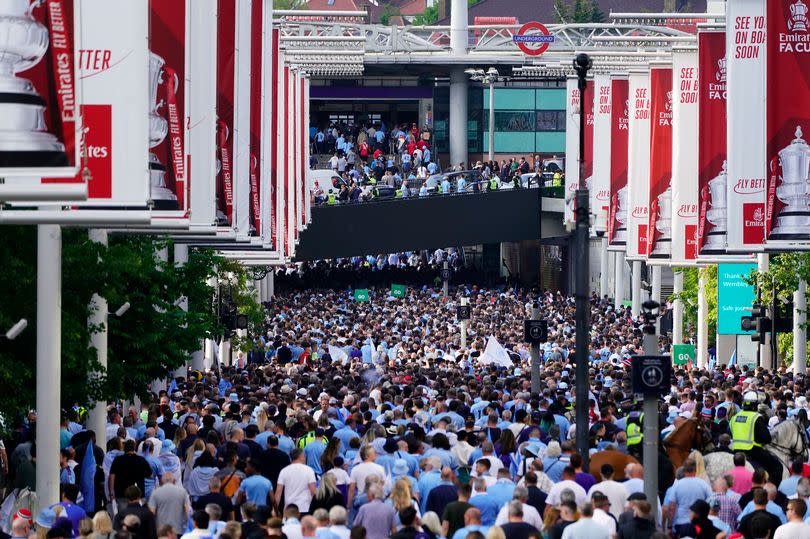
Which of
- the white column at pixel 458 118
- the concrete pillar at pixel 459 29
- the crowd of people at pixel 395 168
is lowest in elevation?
the crowd of people at pixel 395 168

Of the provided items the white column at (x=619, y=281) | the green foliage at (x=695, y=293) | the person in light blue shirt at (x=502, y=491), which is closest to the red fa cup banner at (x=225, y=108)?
the person in light blue shirt at (x=502, y=491)

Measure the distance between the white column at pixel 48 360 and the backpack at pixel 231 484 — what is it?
Result: 1.95 m

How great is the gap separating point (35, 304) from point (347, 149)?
68779mm

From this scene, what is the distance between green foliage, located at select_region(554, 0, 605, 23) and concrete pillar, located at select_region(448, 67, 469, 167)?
2992 cm

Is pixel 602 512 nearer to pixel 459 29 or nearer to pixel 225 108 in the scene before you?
pixel 225 108

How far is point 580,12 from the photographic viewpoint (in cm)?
12738

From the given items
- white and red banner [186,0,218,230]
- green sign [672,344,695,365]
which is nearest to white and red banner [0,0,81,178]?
white and red banner [186,0,218,230]

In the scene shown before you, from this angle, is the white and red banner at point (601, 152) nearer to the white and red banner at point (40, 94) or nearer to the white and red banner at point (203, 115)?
the white and red banner at point (203, 115)

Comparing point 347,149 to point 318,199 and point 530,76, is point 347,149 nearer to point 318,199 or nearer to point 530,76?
point 530,76

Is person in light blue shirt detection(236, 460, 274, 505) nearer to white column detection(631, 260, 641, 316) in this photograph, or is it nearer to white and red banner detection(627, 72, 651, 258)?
white and red banner detection(627, 72, 651, 258)

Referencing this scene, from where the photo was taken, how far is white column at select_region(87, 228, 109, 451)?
78.8 feet

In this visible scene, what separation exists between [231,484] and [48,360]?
2.30 meters

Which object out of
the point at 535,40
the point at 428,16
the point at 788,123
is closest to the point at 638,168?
the point at 788,123

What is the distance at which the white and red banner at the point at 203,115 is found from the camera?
1056 inches
